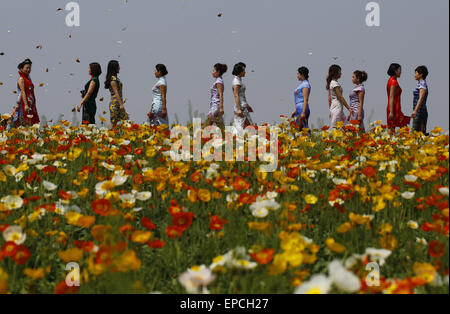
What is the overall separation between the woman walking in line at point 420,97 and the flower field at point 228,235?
190 inches

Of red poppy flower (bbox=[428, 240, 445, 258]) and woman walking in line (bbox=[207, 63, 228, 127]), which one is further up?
woman walking in line (bbox=[207, 63, 228, 127])

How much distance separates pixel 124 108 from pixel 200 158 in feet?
15.7

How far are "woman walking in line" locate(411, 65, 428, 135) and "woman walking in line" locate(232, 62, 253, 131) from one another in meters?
3.24

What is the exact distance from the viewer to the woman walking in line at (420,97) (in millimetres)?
8789

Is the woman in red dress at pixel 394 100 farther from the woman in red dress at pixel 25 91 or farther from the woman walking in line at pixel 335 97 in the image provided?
the woman in red dress at pixel 25 91

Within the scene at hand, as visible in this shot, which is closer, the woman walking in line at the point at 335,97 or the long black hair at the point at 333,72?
the long black hair at the point at 333,72

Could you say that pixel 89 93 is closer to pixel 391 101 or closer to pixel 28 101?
pixel 28 101

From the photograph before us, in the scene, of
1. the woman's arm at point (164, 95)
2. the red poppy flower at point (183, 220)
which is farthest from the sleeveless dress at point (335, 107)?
the red poppy flower at point (183, 220)

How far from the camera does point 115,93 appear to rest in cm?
859

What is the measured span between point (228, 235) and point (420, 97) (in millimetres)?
7355

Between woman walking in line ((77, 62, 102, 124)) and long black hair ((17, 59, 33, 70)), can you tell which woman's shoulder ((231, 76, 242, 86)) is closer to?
woman walking in line ((77, 62, 102, 124))

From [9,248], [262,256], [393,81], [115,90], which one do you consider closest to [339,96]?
[393,81]

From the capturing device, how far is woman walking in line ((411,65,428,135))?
28.8ft

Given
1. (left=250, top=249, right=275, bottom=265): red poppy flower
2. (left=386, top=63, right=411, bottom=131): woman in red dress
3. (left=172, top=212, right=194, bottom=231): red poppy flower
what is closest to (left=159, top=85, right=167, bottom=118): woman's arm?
(left=386, top=63, right=411, bottom=131): woman in red dress
